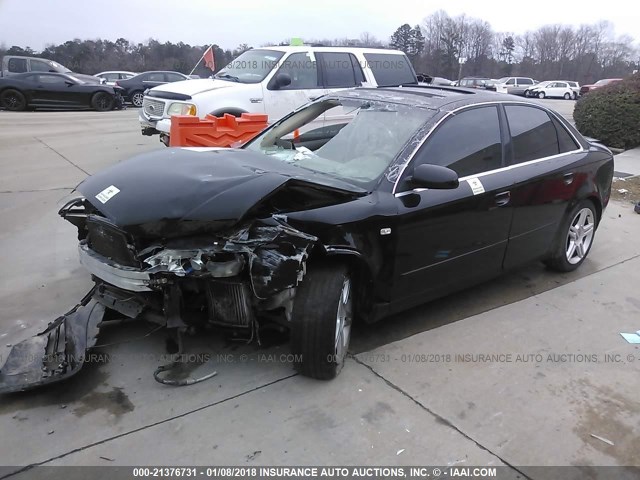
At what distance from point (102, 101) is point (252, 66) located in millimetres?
11614

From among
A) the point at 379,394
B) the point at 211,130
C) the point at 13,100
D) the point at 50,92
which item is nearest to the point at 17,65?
the point at 13,100

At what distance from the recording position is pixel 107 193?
308 centimetres

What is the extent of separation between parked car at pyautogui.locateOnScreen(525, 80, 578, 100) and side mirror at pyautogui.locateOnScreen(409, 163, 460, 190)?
45.3 m

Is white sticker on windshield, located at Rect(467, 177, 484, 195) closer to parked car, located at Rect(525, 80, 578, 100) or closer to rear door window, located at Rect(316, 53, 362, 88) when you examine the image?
rear door window, located at Rect(316, 53, 362, 88)

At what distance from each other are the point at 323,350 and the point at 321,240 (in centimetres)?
63

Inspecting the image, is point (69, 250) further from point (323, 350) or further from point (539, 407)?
point (539, 407)

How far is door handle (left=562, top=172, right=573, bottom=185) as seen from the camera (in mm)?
4481

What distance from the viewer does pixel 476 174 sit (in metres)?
3.83

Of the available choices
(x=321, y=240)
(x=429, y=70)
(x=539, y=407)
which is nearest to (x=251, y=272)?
(x=321, y=240)

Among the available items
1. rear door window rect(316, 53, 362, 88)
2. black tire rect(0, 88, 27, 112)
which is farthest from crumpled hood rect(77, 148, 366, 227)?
black tire rect(0, 88, 27, 112)

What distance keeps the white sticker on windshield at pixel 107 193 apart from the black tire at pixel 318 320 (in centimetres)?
120

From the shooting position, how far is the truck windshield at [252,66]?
8.48m

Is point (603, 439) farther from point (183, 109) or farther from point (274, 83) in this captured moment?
point (183, 109)

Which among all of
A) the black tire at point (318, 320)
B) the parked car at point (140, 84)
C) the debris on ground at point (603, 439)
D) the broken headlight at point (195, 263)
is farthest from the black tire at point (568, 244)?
the parked car at point (140, 84)
